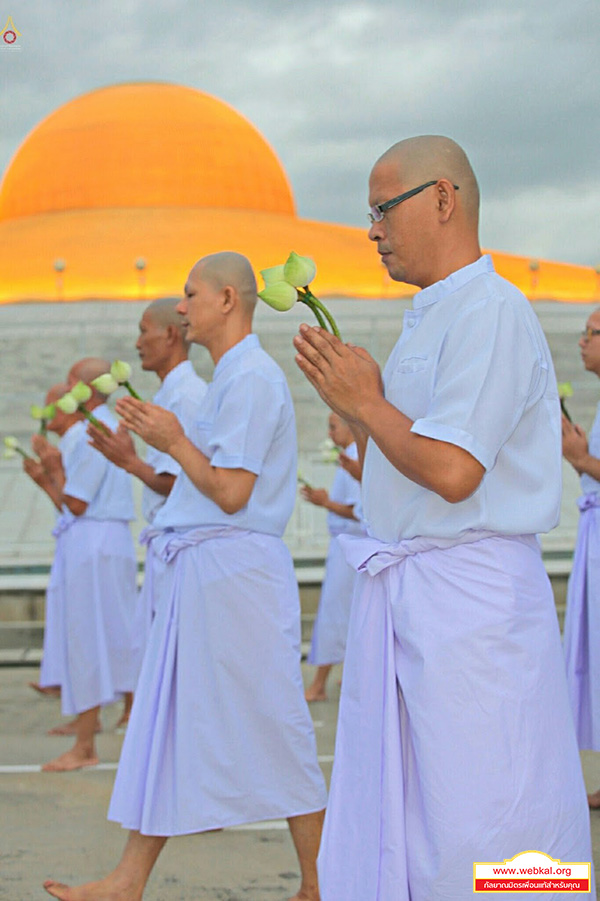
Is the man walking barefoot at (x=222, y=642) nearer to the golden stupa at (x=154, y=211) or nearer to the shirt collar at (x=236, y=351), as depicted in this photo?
the shirt collar at (x=236, y=351)

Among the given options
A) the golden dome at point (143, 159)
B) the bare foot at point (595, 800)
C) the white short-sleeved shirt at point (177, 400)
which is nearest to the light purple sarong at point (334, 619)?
the bare foot at point (595, 800)

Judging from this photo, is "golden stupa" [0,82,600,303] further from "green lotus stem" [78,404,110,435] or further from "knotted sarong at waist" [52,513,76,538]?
"green lotus stem" [78,404,110,435]

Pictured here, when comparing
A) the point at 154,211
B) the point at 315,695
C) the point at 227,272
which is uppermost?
the point at 154,211

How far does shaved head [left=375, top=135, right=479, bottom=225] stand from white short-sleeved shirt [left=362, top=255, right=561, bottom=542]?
0.14m

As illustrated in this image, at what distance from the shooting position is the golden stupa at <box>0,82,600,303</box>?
824 inches

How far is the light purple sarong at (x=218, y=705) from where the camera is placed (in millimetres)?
3262

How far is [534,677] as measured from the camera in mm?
2143

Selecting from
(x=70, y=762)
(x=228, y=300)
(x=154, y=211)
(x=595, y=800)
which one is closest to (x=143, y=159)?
(x=154, y=211)

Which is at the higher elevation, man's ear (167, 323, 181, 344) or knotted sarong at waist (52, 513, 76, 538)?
man's ear (167, 323, 181, 344)

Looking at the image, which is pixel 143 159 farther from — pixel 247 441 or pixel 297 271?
pixel 297 271

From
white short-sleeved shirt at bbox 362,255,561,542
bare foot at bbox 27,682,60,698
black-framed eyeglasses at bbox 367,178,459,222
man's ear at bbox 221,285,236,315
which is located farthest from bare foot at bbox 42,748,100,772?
black-framed eyeglasses at bbox 367,178,459,222

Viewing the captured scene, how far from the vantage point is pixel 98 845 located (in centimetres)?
396

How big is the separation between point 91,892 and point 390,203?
2003 millimetres

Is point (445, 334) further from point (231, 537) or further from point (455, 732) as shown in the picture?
point (231, 537)
